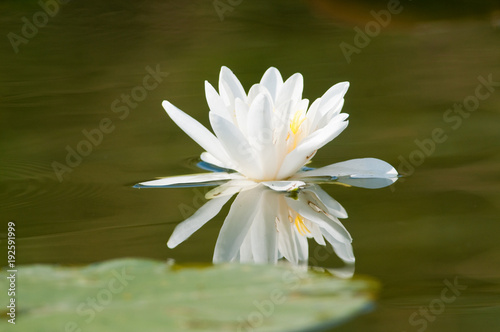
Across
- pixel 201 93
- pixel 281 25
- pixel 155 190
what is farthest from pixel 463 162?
pixel 281 25

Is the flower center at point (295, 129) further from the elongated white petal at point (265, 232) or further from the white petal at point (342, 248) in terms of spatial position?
the white petal at point (342, 248)

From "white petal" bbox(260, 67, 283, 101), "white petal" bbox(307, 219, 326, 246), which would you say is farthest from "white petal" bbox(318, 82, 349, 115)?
"white petal" bbox(307, 219, 326, 246)

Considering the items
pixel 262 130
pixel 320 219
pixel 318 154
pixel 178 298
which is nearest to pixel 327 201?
pixel 320 219

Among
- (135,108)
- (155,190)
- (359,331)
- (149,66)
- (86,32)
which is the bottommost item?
(359,331)

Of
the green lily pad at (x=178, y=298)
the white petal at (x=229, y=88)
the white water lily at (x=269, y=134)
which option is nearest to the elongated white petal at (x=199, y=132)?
the white water lily at (x=269, y=134)

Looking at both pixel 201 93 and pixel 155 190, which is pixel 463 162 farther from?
pixel 201 93
